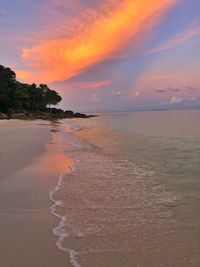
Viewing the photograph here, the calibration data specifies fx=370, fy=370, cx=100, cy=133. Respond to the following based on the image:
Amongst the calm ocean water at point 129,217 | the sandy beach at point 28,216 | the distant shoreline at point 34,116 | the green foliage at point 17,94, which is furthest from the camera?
the green foliage at point 17,94

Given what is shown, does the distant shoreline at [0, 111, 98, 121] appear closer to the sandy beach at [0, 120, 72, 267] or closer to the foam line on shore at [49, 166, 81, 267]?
the sandy beach at [0, 120, 72, 267]

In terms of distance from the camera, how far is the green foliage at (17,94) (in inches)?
3076

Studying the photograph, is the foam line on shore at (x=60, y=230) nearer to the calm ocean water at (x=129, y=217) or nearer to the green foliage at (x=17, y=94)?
the calm ocean water at (x=129, y=217)

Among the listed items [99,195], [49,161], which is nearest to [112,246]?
[99,195]

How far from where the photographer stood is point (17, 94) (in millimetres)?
84375

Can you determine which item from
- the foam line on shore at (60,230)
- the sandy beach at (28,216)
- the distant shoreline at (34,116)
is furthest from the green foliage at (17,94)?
the foam line on shore at (60,230)

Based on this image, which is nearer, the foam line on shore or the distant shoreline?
the foam line on shore

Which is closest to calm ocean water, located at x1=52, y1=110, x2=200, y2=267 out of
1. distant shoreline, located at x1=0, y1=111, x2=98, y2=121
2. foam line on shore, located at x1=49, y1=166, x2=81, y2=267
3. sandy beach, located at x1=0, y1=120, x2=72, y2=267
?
foam line on shore, located at x1=49, y1=166, x2=81, y2=267

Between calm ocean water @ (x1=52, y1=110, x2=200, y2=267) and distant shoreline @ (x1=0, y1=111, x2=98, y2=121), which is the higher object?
calm ocean water @ (x1=52, y1=110, x2=200, y2=267)

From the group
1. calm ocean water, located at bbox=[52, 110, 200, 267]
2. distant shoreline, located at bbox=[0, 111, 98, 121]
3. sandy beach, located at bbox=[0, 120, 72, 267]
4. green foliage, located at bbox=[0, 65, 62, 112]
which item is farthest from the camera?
green foliage, located at bbox=[0, 65, 62, 112]

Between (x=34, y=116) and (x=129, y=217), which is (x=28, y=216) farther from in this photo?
(x=34, y=116)

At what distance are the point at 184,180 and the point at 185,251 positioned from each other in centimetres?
481

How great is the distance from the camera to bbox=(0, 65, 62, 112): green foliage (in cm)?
7812

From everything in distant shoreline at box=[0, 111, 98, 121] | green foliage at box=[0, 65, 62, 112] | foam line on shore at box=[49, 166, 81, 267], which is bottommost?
distant shoreline at box=[0, 111, 98, 121]
